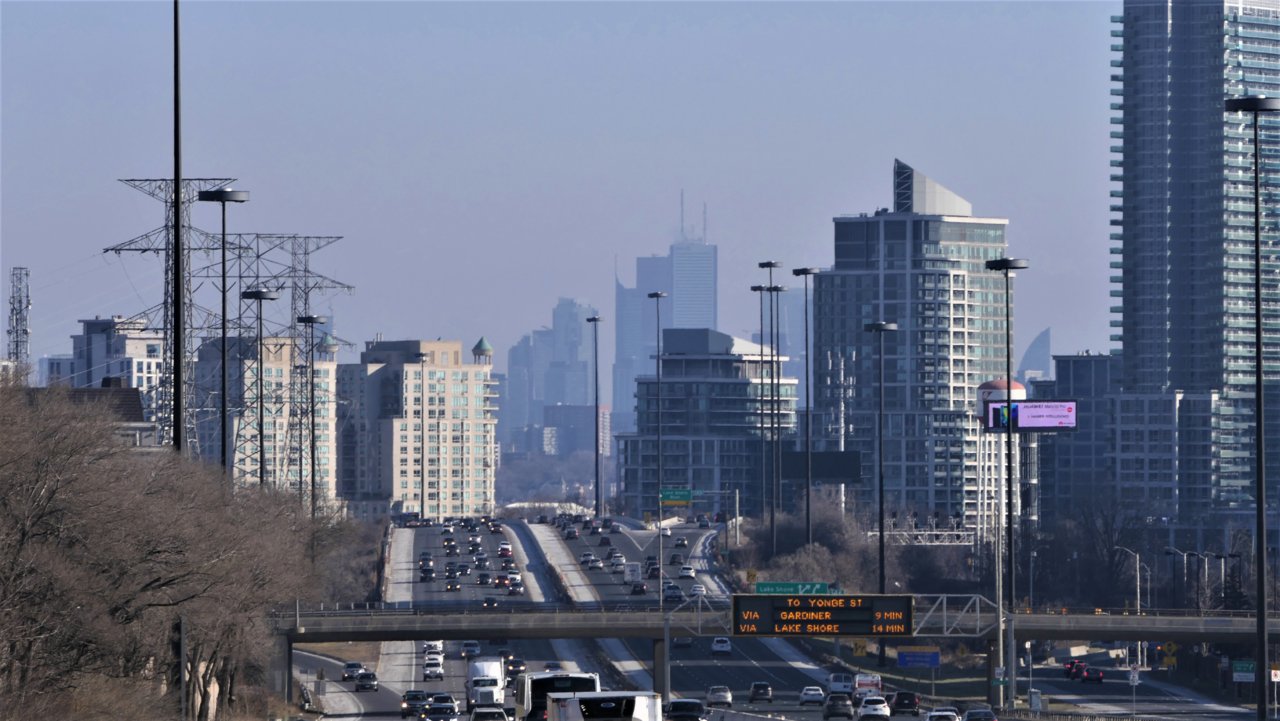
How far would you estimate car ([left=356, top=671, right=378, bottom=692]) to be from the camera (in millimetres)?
112312

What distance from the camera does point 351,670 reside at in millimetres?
120625

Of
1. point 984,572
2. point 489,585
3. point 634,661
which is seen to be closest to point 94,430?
point 634,661

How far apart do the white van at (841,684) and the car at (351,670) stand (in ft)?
88.7

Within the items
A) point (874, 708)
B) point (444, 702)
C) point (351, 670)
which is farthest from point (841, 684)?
point (351, 670)

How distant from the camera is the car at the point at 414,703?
291 ft

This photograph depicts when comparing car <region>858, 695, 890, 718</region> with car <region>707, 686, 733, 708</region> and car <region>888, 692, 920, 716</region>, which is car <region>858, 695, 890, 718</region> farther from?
car <region>707, 686, 733, 708</region>

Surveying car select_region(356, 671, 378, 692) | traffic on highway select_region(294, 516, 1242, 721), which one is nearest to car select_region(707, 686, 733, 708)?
traffic on highway select_region(294, 516, 1242, 721)

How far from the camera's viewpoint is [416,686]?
118 meters

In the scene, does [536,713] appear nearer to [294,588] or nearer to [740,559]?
[294,588]

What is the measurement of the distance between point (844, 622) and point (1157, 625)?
18223mm

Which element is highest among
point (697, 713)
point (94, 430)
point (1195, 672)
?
point (94, 430)

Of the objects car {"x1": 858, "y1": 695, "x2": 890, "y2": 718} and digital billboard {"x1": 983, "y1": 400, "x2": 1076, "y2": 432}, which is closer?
car {"x1": 858, "y1": 695, "x2": 890, "y2": 718}

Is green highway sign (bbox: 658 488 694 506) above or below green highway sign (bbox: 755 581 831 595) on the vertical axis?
below

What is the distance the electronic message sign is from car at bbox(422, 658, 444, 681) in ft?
139
